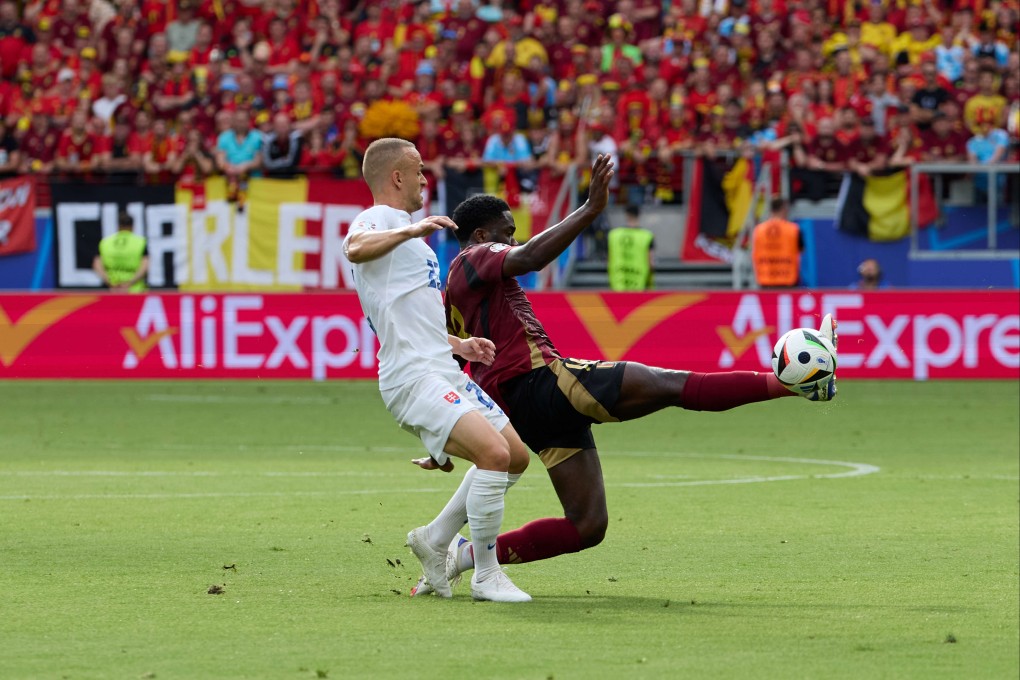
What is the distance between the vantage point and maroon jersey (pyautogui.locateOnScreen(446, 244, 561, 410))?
7723mm

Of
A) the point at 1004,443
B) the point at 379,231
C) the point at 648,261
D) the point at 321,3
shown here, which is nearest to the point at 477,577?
the point at 379,231

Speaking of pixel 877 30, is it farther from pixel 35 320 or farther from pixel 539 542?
pixel 539 542

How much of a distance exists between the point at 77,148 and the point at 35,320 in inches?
246

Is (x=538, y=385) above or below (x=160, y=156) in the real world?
below

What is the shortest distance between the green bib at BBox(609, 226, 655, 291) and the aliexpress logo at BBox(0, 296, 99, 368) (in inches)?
275

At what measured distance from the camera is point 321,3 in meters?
27.8

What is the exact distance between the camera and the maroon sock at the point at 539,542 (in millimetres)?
7926

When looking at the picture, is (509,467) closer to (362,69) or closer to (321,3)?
(362,69)

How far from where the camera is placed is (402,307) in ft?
24.0

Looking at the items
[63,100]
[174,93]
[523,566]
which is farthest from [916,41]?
[523,566]

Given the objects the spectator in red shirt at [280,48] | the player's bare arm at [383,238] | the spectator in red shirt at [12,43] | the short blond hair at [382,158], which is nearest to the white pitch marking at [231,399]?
the spectator in red shirt at [280,48]

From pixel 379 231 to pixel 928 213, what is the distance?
17.6 meters

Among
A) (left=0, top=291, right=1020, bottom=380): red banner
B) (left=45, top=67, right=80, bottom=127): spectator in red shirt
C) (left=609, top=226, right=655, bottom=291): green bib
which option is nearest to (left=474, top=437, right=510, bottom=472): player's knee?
(left=0, top=291, right=1020, bottom=380): red banner

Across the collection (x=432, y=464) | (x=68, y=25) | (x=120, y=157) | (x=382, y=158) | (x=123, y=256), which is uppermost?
(x=68, y=25)
